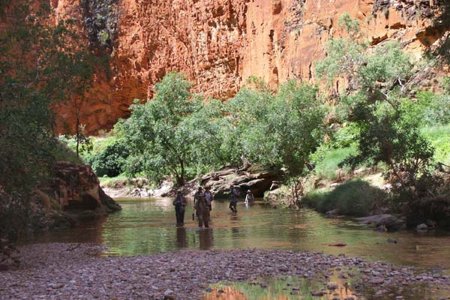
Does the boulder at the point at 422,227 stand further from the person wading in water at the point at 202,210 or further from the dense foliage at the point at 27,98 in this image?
the dense foliage at the point at 27,98

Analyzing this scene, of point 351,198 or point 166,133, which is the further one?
point 166,133

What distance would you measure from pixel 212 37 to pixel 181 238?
4912 cm

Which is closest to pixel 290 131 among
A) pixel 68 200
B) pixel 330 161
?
pixel 330 161

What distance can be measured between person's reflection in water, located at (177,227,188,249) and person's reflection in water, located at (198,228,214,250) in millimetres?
494

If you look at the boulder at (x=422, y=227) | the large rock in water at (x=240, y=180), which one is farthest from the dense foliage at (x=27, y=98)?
the large rock in water at (x=240, y=180)

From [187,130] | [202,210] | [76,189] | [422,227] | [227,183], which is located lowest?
[422,227]

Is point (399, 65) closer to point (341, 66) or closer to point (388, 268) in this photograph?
point (341, 66)

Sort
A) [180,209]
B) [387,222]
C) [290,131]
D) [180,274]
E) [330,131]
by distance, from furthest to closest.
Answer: [330,131] → [290,131] → [180,209] → [387,222] → [180,274]

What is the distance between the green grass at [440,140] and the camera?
2551cm

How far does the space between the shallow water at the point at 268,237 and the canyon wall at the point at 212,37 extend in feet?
69.4

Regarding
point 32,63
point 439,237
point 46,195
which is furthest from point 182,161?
point 439,237

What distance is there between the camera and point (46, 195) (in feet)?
89.9

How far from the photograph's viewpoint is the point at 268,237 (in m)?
19.3

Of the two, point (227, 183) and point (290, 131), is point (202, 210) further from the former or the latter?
point (227, 183)
